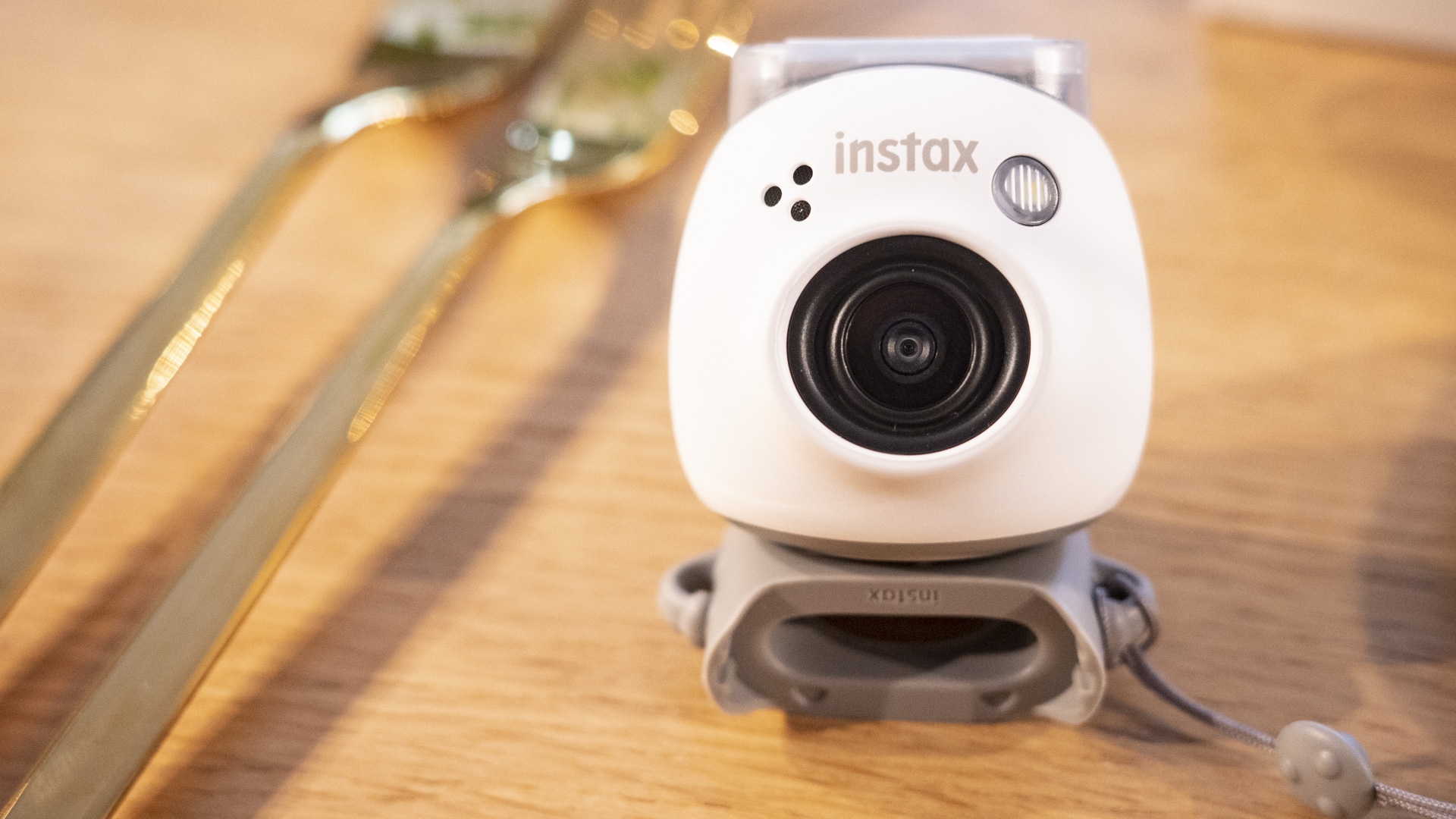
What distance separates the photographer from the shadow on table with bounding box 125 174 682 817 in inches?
11.9

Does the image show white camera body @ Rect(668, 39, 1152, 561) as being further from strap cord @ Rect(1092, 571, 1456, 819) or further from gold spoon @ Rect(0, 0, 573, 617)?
gold spoon @ Rect(0, 0, 573, 617)

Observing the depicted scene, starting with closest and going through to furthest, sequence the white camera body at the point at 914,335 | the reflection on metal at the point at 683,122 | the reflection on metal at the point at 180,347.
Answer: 1. the white camera body at the point at 914,335
2. the reflection on metal at the point at 180,347
3. the reflection on metal at the point at 683,122

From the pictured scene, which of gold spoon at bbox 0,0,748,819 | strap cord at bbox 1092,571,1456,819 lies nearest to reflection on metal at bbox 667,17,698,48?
gold spoon at bbox 0,0,748,819

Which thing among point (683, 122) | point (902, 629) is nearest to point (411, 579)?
point (902, 629)

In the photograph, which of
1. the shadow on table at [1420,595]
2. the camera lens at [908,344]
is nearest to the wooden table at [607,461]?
the shadow on table at [1420,595]

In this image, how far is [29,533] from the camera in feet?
1.07

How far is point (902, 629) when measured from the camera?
309mm

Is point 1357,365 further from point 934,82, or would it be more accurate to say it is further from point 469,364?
point 469,364

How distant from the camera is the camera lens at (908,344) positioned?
25 cm

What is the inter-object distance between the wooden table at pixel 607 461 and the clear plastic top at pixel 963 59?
0.15 metres

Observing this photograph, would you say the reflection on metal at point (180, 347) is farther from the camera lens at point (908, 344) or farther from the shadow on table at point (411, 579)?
the camera lens at point (908, 344)

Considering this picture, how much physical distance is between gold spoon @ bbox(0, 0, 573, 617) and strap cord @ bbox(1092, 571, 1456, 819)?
0.32 m

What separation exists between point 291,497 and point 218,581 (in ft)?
0.11

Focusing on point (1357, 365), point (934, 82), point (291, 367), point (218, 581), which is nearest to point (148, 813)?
point (218, 581)
